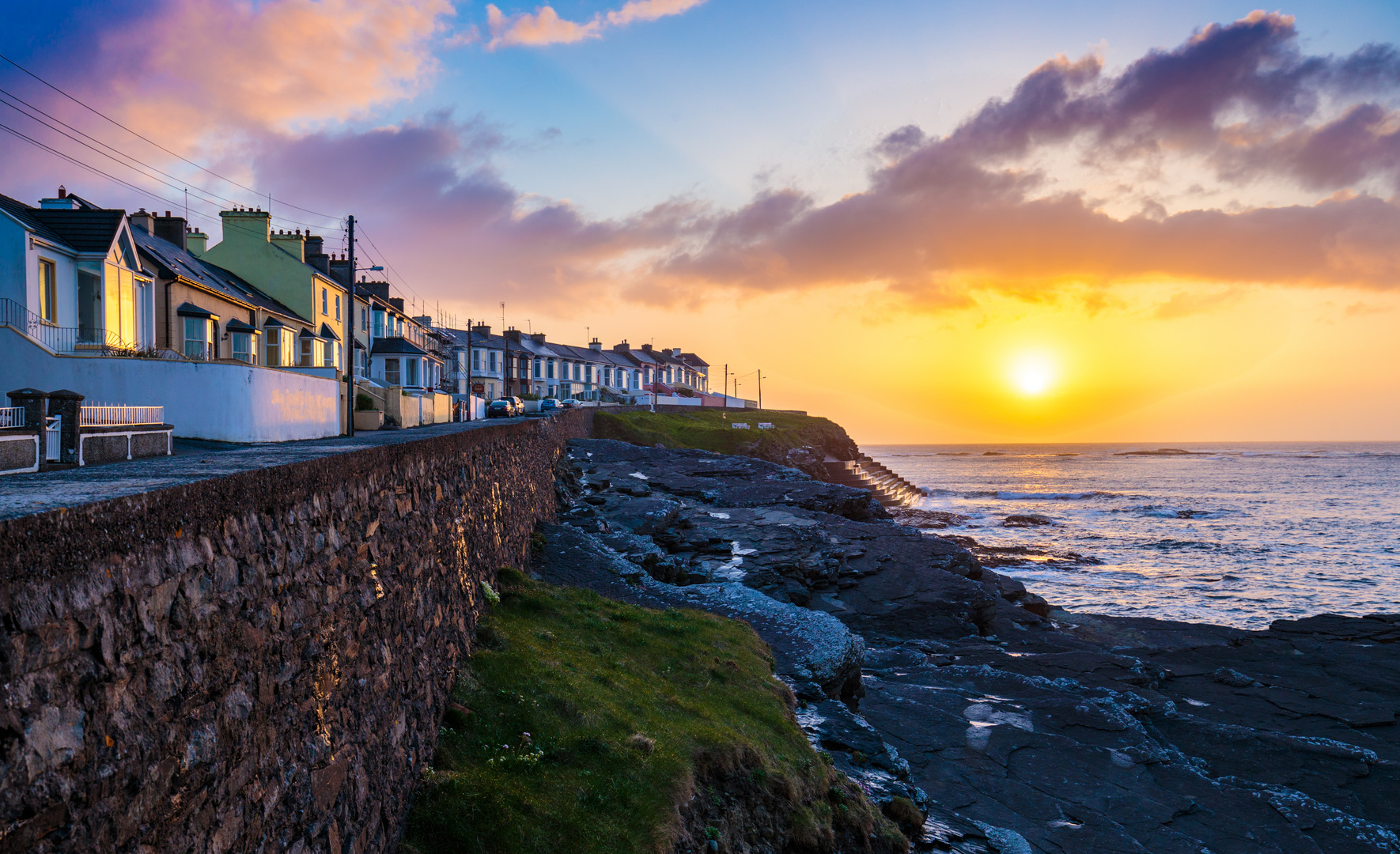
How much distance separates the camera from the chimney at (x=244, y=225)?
47.4 m

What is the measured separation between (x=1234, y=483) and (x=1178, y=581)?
90.2m

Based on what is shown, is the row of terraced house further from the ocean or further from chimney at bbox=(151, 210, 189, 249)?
the ocean

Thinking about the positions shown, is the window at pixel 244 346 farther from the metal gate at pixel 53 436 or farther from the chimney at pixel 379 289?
the metal gate at pixel 53 436

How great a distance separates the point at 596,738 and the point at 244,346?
36.8 metres

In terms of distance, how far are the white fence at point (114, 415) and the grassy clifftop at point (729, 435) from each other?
180 feet

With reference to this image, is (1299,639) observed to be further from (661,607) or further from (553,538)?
(553,538)

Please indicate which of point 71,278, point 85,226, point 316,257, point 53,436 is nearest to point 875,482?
point 316,257

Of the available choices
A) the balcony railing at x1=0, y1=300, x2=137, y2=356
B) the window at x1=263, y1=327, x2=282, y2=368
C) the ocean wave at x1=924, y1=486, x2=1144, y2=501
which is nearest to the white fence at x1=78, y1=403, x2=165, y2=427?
the balcony railing at x1=0, y1=300, x2=137, y2=356

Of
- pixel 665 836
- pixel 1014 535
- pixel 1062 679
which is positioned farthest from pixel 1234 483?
pixel 665 836

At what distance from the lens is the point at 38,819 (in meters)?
3.48

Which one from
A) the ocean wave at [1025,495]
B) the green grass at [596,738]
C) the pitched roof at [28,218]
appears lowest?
the ocean wave at [1025,495]

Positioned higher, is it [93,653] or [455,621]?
[93,653]

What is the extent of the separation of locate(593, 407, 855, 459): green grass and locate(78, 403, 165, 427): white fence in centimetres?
5424

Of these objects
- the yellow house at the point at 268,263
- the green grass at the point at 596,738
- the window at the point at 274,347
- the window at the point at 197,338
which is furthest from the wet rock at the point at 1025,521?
the window at the point at 197,338
